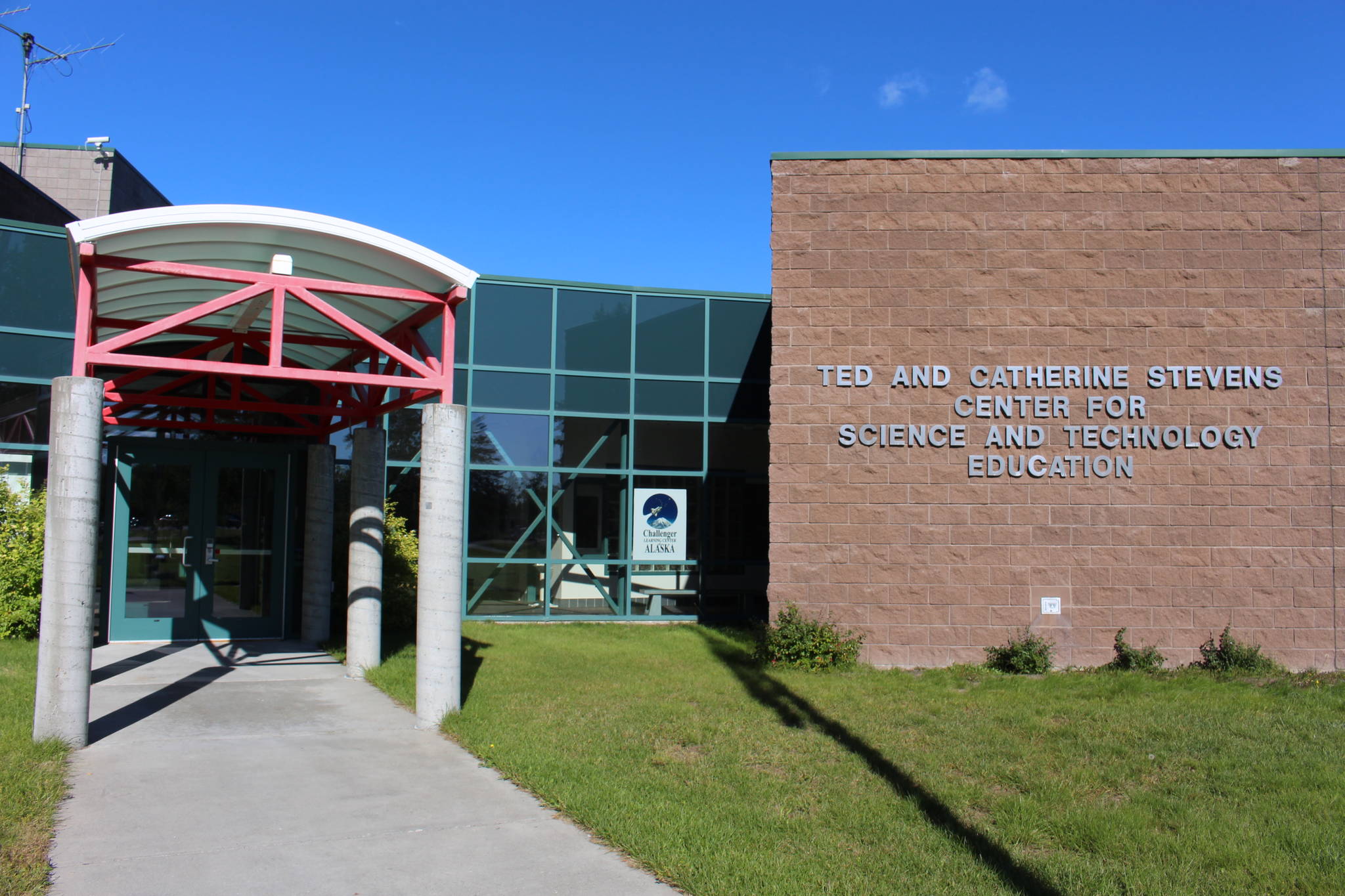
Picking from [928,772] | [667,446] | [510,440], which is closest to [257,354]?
[510,440]

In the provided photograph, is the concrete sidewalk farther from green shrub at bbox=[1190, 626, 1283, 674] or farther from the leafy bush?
green shrub at bbox=[1190, 626, 1283, 674]

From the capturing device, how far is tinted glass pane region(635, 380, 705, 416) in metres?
16.9

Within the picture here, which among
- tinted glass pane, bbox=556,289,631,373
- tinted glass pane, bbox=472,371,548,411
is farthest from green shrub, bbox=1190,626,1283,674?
tinted glass pane, bbox=472,371,548,411

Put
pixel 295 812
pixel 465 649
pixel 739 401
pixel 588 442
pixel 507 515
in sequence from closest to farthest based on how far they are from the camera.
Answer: pixel 295 812 < pixel 465 649 < pixel 507 515 < pixel 588 442 < pixel 739 401

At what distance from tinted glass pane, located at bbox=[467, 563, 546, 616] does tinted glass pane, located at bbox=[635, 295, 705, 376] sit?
3.71 meters

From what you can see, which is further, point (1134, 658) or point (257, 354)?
point (257, 354)

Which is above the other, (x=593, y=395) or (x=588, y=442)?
(x=593, y=395)

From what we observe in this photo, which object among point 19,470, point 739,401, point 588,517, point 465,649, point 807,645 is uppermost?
point 739,401

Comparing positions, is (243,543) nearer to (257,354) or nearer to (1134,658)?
(257,354)

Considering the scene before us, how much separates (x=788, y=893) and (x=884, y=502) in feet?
26.1

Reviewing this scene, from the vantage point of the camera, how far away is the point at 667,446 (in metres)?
17.0

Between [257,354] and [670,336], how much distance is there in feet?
20.7

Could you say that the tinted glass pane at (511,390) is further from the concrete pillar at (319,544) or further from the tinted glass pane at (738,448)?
the concrete pillar at (319,544)

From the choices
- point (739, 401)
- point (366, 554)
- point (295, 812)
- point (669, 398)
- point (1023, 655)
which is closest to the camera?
point (295, 812)
